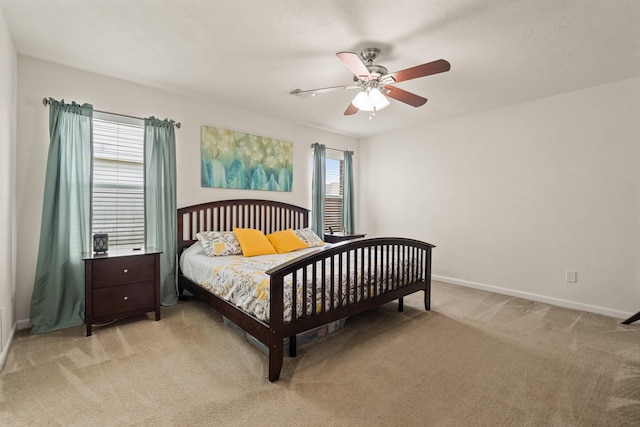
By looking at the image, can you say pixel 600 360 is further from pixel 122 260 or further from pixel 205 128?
pixel 205 128

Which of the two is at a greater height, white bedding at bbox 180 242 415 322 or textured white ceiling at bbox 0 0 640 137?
textured white ceiling at bbox 0 0 640 137

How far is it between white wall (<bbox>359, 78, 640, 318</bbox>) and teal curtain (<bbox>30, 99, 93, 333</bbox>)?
14.6 ft

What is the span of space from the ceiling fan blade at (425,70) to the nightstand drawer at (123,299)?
3.01m

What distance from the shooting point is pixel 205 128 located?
12.9 feet

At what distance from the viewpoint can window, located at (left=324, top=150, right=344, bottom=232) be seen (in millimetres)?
5547

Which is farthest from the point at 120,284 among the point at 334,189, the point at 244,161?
the point at 334,189

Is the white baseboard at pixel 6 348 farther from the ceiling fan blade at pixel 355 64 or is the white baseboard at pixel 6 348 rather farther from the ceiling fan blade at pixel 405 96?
the ceiling fan blade at pixel 405 96

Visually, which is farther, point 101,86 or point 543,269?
point 543,269

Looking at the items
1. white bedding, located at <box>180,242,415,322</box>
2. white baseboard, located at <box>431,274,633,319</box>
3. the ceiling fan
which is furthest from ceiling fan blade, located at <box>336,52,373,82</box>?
white baseboard, located at <box>431,274,633,319</box>

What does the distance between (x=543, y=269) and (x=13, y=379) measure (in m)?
5.15

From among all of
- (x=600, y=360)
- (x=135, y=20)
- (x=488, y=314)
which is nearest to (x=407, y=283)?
(x=488, y=314)

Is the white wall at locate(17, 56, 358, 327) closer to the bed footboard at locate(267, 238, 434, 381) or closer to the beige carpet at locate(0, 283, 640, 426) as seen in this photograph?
the beige carpet at locate(0, 283, 640, 426)

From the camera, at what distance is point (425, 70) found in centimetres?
227

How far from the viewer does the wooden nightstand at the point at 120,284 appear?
8.93ft
